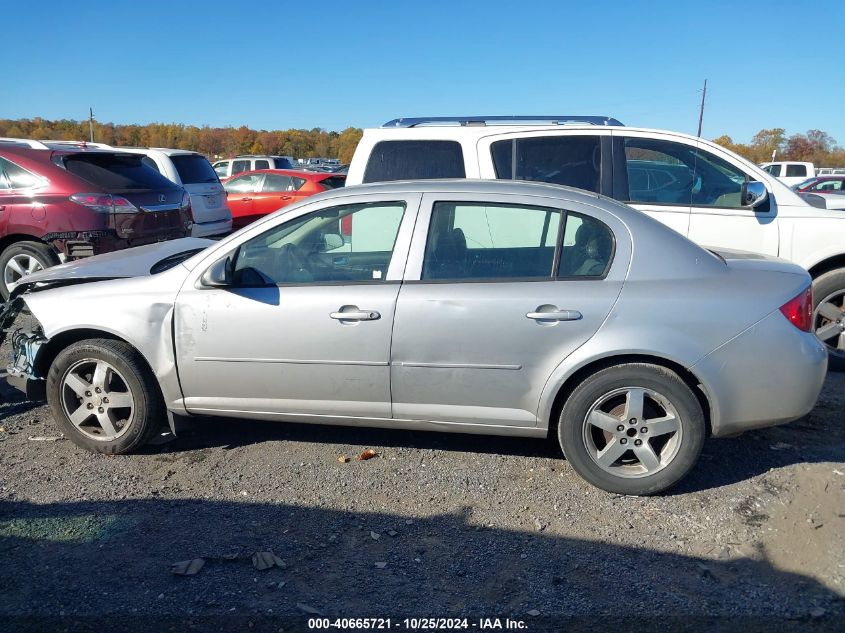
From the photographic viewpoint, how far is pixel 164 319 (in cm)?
416

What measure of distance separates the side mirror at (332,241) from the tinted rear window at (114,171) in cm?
468

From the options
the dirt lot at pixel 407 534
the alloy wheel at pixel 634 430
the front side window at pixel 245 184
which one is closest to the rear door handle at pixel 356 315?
the dirt lot at pixel 407 534

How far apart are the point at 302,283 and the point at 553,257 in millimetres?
1423

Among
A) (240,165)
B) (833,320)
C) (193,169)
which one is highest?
(240,165)

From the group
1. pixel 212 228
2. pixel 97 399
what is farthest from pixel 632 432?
pixel 212 228

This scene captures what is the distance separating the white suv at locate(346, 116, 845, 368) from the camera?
6.00 m

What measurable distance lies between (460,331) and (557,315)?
52cm

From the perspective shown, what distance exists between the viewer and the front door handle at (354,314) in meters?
3.90

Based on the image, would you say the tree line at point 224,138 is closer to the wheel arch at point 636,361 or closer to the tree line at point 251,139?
the tree line at point 251,139

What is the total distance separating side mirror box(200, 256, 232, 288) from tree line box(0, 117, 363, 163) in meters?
73.3

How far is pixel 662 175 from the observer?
619 cm

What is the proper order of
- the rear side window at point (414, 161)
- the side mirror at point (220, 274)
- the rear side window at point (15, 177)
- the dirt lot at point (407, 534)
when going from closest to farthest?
1. the dirt lot at point (407, 534)
2. the side mirror at point (220, 274)
3. the rear side window at point (414, 161)
4. the rear side window at point (15, 177)

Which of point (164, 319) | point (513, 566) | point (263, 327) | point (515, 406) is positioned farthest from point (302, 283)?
point (513, 566)

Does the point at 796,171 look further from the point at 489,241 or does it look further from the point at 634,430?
the point at 634,430
